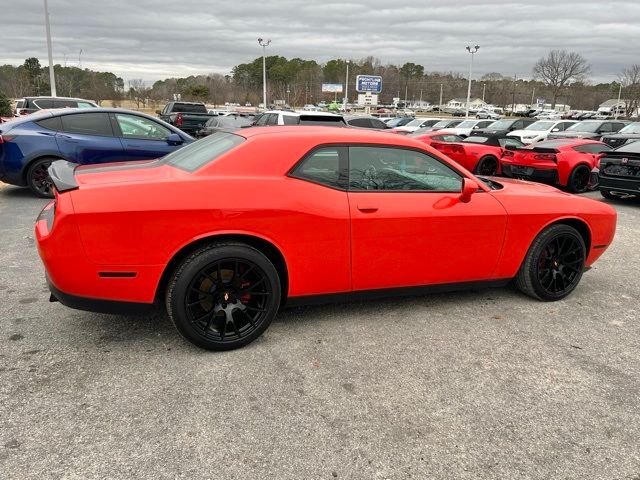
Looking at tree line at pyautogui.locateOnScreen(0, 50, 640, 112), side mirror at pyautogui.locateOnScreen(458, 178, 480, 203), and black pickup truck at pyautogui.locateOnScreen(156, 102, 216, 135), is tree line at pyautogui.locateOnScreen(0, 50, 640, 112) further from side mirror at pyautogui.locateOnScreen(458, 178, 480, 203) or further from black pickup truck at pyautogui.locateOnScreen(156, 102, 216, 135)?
side mirror at pyautogui.locateOnScreen(458, 178, 480, 203)

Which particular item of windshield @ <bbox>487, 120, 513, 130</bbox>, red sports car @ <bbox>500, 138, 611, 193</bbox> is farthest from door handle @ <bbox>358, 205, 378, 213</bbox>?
windshield @ <bbox>487, 120, 513, 130</bbox>

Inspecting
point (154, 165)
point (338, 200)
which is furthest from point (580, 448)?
point (154, 165)

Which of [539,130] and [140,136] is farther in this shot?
[539,130]

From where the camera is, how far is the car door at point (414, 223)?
11.7ft

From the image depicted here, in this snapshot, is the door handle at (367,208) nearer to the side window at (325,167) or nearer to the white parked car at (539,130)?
the side window at (325,167)

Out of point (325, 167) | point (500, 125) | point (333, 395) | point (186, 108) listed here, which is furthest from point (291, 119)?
point (500, 125)

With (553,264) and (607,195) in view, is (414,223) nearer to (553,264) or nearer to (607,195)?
(553,264)

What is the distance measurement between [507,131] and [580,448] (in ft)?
76.7

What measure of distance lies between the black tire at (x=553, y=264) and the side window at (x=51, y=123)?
24.0 ft

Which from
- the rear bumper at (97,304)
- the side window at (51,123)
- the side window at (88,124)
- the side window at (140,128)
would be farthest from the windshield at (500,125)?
the rear bumper at (97,304)

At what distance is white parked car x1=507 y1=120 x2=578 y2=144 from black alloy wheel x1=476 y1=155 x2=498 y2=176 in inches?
409

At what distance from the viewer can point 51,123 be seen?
790cm

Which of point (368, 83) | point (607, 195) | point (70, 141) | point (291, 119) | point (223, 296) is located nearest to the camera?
point (223, 296)

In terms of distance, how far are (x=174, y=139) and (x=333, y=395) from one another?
20.6ft
